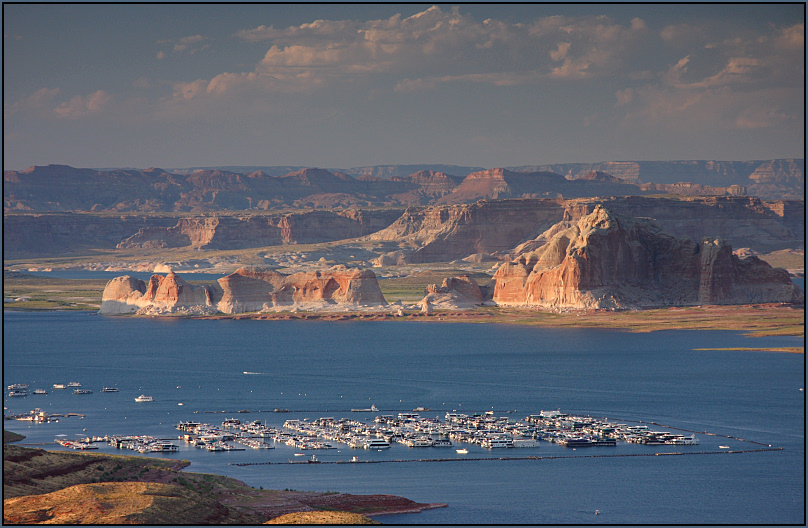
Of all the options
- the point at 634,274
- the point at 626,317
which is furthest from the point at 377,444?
the point at 634,274

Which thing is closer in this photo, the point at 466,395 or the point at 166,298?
the point at 466,395

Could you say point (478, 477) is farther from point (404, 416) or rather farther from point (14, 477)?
point (14, 477)

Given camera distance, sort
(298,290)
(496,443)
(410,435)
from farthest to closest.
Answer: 1. (298,290)
2. (410,435)
3. (496,443)

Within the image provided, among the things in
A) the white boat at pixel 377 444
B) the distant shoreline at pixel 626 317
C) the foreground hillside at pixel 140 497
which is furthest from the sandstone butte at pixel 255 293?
the foreground hillside at pixel 140 497

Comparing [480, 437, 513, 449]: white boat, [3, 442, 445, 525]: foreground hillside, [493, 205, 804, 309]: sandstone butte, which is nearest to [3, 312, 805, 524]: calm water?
[480, 437, 513, 449]: white boat

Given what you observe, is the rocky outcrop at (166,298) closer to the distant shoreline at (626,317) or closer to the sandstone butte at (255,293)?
the sandstone butte at (255,293)

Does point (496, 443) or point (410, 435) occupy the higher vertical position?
point (410, 435)

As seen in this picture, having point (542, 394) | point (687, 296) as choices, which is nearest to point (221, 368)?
point (542, 394)

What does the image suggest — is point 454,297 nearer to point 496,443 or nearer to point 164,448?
point 496,443
